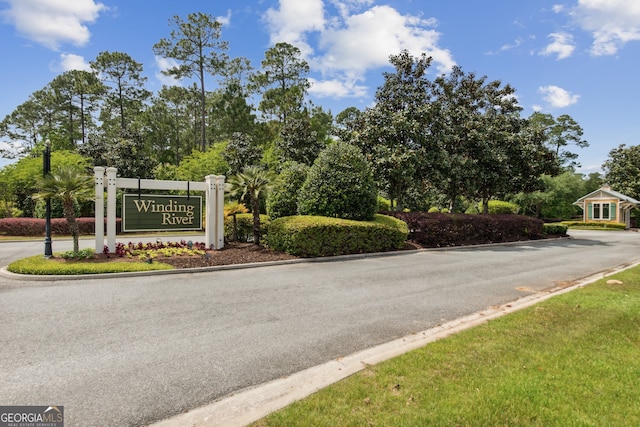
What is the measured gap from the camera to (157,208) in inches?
453

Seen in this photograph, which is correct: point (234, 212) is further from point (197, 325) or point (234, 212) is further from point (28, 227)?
point (28, 227)

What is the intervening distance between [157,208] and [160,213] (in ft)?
0.65

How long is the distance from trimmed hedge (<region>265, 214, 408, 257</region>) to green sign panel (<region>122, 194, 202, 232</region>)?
2.78 metres

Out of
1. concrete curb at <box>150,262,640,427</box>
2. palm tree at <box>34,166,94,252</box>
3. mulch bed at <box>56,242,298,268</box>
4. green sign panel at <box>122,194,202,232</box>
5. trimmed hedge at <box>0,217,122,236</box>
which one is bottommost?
concrete curb at <box>150,262,640,427</box>

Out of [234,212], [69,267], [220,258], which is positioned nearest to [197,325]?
[69,267]

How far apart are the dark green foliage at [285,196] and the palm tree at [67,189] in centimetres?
658

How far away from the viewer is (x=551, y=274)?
9719 millimetres

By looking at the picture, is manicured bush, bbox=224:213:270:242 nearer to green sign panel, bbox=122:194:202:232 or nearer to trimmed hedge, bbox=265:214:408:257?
trimmed hedge, bbox=265:214:408:257

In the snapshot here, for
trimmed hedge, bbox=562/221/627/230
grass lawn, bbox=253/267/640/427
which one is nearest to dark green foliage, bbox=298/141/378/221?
grass lawn, bbox=253/267/640/427

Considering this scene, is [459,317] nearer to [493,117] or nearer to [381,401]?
[381,401]

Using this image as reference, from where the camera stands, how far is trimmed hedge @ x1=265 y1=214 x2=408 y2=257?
1139 cm

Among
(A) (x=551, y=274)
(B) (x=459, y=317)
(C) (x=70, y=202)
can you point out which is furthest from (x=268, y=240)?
(A) (x=551, y=274)

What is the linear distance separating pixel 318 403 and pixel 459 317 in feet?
11.8

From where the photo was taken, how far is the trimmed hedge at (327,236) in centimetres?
1139
